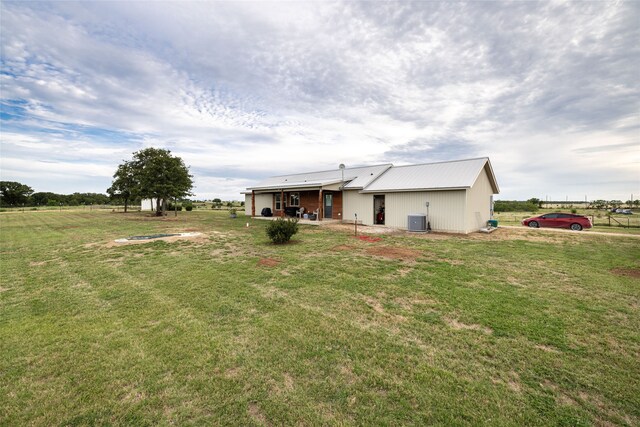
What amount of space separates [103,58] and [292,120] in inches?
547

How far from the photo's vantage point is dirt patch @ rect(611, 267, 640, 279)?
697cm

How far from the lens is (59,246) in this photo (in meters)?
11.0

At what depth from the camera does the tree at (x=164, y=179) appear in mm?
27719

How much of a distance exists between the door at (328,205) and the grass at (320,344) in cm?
1395

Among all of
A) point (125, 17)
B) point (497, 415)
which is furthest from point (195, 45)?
point (497, 415)

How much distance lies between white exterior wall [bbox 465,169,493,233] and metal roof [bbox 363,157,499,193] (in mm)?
696

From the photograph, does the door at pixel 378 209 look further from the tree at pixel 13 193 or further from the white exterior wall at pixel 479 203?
the tree at pixel 13 193

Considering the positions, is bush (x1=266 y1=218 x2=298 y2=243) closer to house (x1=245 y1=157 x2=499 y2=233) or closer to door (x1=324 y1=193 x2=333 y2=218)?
house (x1=245 y1=157 x2=499 y2=233)

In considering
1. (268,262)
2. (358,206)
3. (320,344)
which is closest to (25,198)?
(358,206)

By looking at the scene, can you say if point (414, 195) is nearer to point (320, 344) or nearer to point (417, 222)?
point (417, 222)

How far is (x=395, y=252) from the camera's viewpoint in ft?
31.6

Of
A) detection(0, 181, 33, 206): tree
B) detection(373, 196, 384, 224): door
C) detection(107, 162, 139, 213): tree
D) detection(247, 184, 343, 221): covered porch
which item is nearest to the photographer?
detection(373, 196, 384, 224): door

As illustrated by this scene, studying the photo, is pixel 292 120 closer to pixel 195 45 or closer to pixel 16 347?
pixel 195 45

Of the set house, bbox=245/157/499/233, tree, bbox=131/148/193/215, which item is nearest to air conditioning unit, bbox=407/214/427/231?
house, bbox=245/157/499/233
